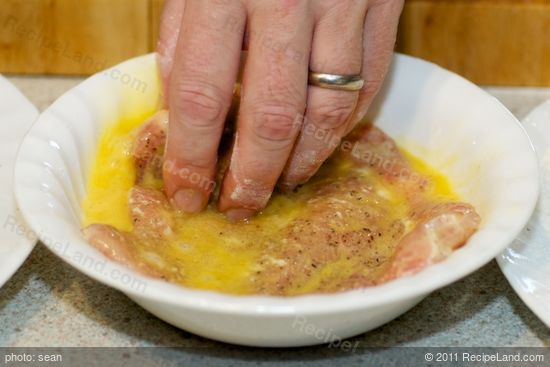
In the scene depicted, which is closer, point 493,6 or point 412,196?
point 412,196

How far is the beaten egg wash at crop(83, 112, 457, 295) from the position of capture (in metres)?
0.98

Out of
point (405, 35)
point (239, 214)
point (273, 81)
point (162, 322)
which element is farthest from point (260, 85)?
point (405, 35)

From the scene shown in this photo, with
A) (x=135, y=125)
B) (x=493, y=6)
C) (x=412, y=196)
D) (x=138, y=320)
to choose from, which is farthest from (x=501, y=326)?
(x=493, y=6)

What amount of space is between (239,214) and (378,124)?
1.01 feet

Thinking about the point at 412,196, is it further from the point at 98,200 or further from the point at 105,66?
the point at 105,66

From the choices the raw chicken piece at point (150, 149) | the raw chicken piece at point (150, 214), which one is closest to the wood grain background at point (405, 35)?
the raw chicken piece at point (150, 149)

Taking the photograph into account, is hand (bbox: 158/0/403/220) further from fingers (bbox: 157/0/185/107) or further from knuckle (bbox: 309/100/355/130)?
fingers (bbox: 157/0/185/107)

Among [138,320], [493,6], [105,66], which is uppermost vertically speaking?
[493,6]

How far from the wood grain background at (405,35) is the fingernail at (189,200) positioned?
0.60 m

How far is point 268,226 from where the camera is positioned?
3.55 feet

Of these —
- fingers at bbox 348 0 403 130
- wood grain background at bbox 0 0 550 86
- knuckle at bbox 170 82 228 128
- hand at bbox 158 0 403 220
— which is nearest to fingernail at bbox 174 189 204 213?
hand at bbox 158 0 403 220

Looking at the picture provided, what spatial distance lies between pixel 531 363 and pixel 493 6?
799 millimetres

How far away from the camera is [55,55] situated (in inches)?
62.1

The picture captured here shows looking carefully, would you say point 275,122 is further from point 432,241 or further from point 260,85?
point 432,241
